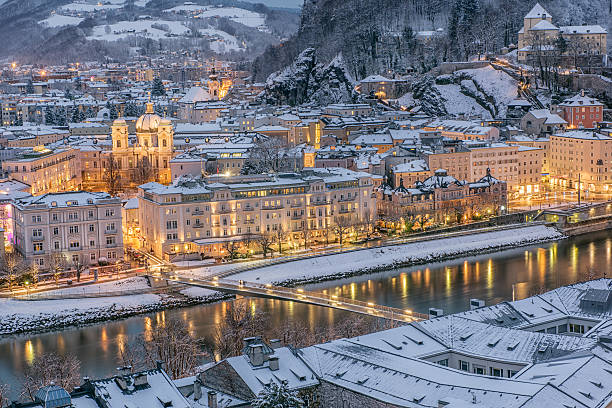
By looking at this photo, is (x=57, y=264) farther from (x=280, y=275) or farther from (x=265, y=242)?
(x=265, y=242)

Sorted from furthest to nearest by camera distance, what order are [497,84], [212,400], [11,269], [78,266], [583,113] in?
[497,84] < [583,113] < [78,266] < [11,269] < [212,400]

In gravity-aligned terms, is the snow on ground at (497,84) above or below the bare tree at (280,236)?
above

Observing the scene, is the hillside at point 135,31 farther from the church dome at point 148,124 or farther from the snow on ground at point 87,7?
the church dome at point 148,124

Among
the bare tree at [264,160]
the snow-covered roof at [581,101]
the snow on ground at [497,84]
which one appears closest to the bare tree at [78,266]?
the bare tree at [264,160]

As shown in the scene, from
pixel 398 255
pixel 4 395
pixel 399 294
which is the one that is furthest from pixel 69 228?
pixel 4 395

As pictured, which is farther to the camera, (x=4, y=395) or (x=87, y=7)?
(x=87, y=7)

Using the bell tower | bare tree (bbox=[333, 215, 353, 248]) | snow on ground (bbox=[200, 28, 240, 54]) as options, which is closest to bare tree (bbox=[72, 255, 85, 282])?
bare tree (bbox=[333, 215, 353, 248])
